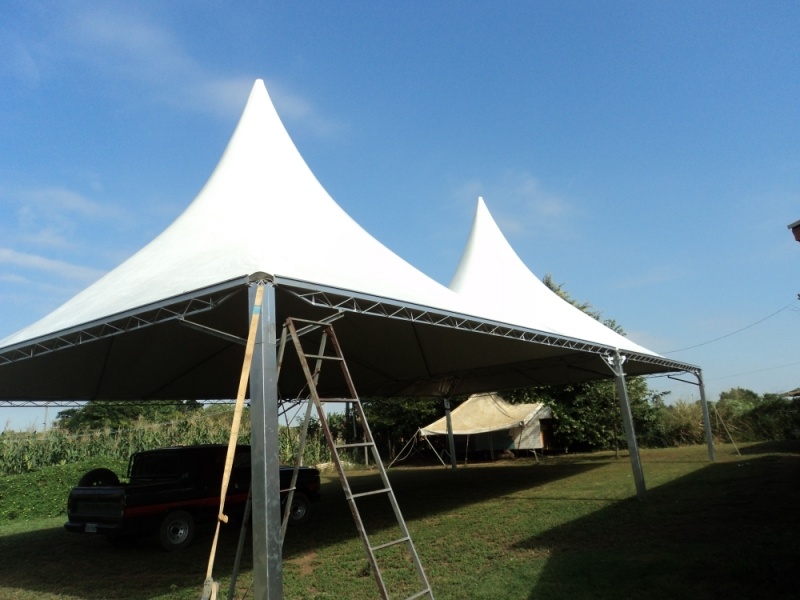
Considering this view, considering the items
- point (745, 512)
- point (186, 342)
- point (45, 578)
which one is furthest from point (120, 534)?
point (745, 512)

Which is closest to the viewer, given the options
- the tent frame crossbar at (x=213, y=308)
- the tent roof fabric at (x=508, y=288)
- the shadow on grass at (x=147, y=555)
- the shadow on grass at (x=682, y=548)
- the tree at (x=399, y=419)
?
the shadow on grass at (x=682, y=548)

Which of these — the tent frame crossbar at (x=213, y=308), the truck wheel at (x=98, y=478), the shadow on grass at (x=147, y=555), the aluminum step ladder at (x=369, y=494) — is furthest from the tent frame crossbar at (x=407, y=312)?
the truck wheel at (x=98, y=478)

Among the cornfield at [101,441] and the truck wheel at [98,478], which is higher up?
the cornfield at [101,441]

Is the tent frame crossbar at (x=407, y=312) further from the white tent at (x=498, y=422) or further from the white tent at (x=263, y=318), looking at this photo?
the white tent at (x=498, y=422)

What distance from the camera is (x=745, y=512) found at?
7609mm

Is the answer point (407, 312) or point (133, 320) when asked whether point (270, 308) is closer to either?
point (133, 320)

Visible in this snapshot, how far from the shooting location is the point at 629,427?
1059cm

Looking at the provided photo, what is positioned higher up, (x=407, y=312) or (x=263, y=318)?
(x=407, y=312)

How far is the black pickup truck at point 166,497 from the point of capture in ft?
25.7

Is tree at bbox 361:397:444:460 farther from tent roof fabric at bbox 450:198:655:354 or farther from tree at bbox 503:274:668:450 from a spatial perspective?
tent roof fabric at bbox 450:198:655:354

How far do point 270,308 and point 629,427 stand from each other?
26.9 ft

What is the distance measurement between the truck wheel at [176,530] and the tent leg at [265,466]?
4484 millimetres

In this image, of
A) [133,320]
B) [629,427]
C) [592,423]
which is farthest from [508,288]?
[592,423]

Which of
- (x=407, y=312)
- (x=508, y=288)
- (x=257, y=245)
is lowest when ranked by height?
(x=407, y=312)
